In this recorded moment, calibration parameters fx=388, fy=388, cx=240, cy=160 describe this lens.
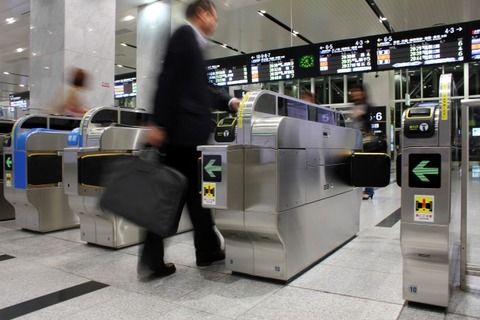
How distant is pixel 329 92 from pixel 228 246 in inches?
440

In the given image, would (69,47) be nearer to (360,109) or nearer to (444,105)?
(360,109)

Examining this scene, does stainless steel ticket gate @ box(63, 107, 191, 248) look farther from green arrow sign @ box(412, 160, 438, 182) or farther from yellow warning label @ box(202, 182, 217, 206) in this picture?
green arrow sign @ box(412, 160, 438, 182)

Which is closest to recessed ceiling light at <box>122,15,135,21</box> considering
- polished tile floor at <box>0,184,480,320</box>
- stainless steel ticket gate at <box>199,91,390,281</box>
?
polished tile floor at <box>0,184,480,320</box>

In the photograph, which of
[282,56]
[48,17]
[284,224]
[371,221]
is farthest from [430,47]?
[48,17]

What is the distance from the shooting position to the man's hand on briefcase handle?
7.84 feet

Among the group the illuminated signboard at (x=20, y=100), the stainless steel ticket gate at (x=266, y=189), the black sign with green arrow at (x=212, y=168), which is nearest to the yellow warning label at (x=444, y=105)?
the stainless steel ticket gate at (x=266, y=189)

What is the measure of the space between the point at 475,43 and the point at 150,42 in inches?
231

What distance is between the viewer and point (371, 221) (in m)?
5.25

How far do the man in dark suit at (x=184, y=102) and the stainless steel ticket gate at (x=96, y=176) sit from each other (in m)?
1.28

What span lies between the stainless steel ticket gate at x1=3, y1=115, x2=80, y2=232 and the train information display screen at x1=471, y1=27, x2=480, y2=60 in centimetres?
638

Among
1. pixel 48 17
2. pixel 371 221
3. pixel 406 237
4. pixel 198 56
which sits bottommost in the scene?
pixel 371 221

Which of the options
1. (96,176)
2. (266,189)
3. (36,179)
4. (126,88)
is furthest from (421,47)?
(126,88)

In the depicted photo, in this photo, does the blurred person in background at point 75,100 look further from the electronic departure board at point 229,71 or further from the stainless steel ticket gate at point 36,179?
the electronic departure board at point 229,71

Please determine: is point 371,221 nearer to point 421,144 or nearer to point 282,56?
point 421,144
